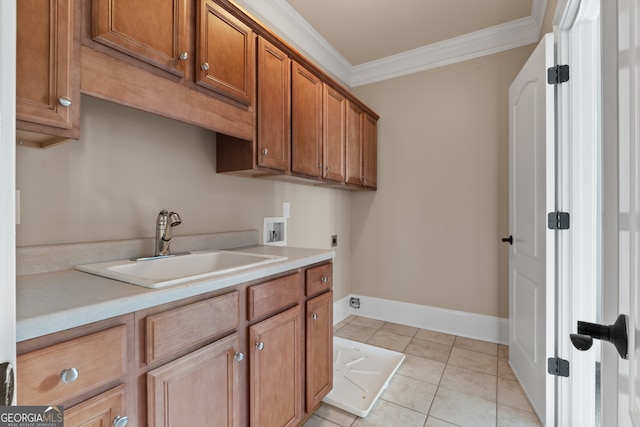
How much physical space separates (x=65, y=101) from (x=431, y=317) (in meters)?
2.96

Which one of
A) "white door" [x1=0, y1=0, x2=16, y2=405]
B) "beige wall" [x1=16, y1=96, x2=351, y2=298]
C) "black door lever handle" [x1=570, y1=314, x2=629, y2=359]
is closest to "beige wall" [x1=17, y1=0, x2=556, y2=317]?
"beige wall" [x1=16, y1=96, x2=351, y2=298]

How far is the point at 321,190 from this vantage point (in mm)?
2734

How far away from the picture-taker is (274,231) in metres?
2.17

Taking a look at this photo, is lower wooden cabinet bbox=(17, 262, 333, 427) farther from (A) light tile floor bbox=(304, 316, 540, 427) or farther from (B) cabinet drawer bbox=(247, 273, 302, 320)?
(A) light tile floor bbox=(304, 316, 540, 427)

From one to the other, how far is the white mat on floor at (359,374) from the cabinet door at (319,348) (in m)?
0.20

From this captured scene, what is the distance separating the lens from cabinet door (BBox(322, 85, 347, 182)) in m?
2.18

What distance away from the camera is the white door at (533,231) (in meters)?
1.53

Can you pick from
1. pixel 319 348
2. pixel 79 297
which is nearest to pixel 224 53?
pixel 79 297

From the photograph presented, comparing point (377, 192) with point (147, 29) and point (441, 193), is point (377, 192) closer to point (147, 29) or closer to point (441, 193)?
point (441, 193)

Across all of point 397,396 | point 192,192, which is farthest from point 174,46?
point 397,396

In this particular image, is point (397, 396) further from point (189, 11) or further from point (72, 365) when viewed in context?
point (189, 11)

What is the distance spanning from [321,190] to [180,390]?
204cm

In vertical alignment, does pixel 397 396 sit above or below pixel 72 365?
below

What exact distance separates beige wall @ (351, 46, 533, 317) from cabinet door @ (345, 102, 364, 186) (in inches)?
17.5
